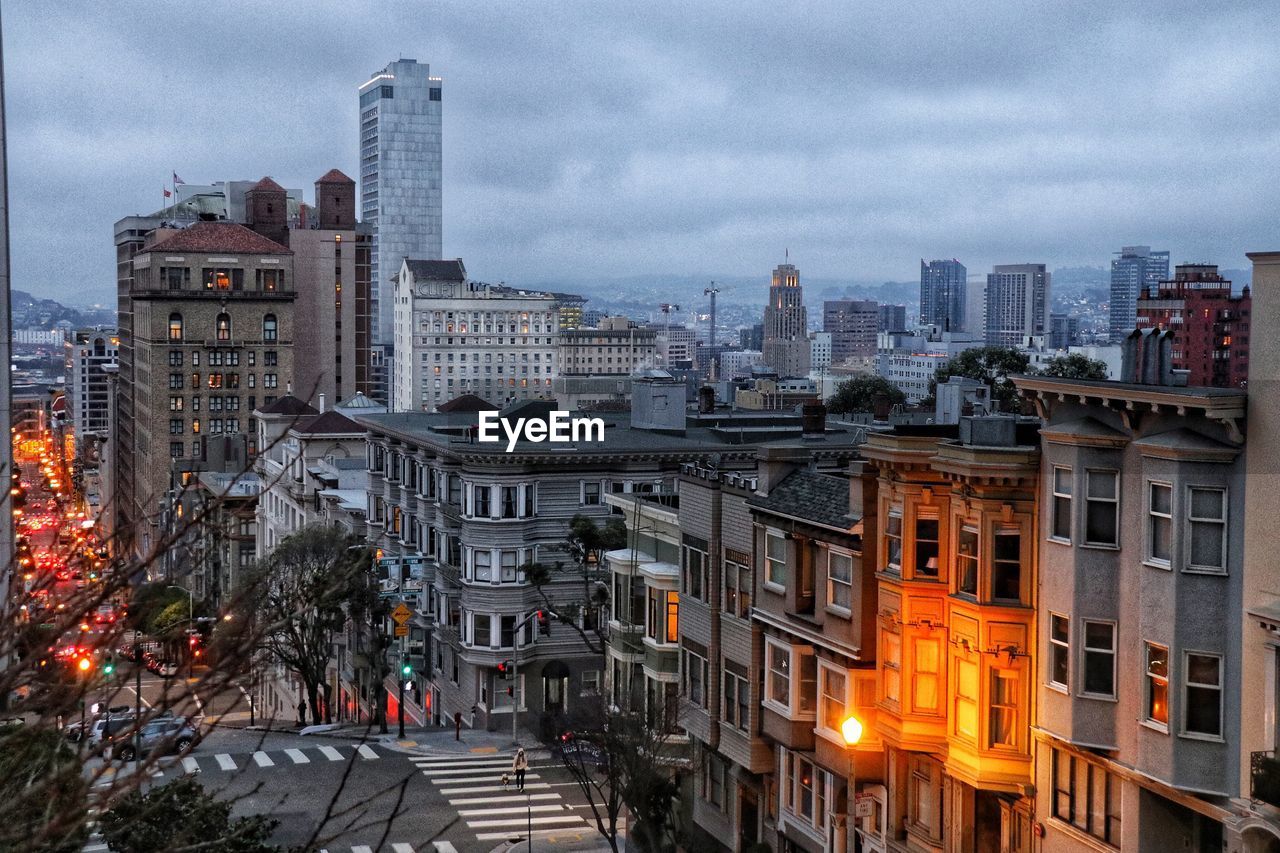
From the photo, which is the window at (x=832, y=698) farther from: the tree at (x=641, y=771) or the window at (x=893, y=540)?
the tree at (x=641, y=771)

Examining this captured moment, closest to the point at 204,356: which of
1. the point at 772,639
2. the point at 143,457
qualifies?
the point at 143,457

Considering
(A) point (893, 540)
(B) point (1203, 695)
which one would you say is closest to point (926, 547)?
(A) point (893, 540)

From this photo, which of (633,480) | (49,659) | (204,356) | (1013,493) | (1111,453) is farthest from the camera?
(204,356)

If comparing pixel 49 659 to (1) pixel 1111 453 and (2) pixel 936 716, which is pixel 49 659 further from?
(2) pixel 936 716

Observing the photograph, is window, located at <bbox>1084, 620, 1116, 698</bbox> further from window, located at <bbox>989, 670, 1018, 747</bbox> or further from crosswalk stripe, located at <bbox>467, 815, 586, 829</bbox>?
crosswalk stripe, located at <bbox>467, 815, 586, 829</bbox>

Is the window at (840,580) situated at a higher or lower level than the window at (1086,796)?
higher

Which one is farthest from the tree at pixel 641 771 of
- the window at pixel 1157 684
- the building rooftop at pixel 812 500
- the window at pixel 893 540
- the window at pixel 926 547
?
the window at pixel 1157 684

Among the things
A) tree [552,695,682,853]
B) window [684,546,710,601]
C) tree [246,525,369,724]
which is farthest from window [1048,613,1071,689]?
tree [246,525,369,724]

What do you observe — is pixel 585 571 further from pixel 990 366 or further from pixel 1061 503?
pixel 990 366
